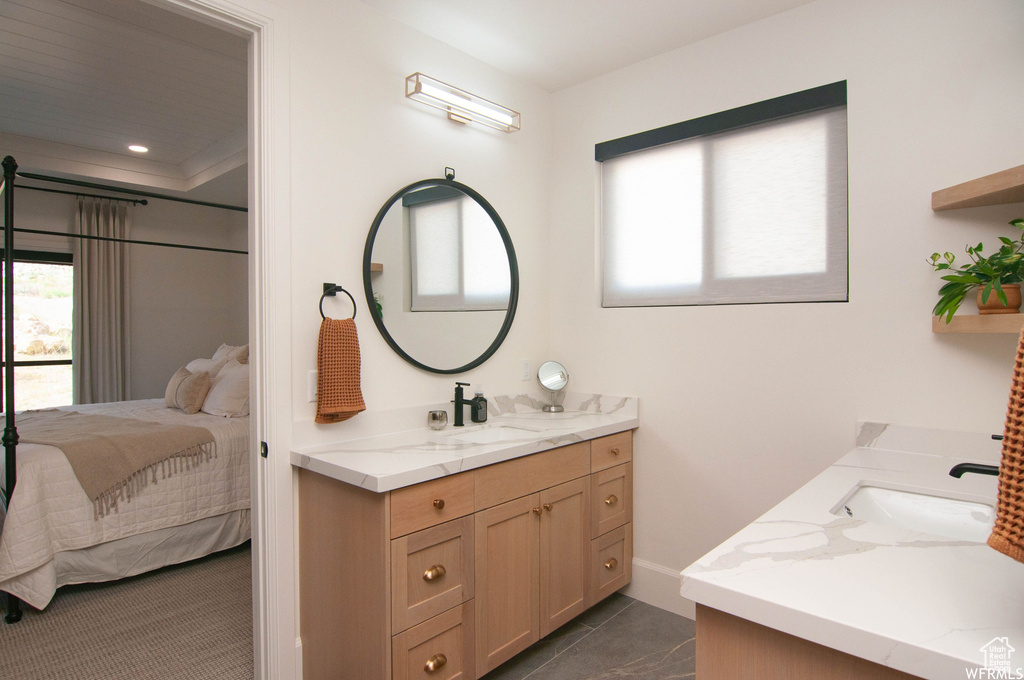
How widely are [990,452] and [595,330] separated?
159cm

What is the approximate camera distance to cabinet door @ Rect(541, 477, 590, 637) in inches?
85.5

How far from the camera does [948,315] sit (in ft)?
5.82

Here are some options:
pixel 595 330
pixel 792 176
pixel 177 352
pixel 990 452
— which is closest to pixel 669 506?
pixel 595 330

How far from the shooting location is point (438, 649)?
5.81 ft

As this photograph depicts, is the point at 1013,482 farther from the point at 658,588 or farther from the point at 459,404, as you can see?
the point at 658,588

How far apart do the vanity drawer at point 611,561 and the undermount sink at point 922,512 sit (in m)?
1.16

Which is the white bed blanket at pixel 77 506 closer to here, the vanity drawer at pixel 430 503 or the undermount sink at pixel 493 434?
the undermount sink at pixel 493 434

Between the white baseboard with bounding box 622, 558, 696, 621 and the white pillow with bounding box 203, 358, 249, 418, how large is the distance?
2550 millimetres

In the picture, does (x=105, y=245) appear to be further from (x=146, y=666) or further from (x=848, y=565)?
(x=848, y=565)

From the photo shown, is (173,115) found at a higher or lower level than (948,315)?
higher

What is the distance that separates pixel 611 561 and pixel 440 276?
4.91 feet

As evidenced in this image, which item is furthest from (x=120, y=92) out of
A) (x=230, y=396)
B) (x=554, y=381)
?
Result: (x=554, y=381)

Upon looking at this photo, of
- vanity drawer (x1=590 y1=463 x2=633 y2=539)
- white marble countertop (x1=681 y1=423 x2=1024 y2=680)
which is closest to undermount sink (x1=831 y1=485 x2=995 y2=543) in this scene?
white marble countertop (x1=681 y1=423 x2=1024 y2=680)

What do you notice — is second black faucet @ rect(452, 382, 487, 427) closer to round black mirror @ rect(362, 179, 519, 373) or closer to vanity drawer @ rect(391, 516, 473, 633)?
round black mirror @ rect(362, 179, 519, 373)
